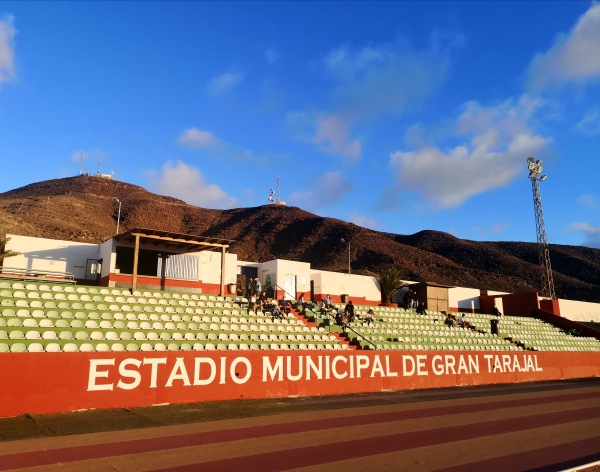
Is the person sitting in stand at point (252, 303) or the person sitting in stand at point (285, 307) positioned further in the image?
the person sitting in stand at point (285, 307)

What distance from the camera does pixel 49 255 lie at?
2341cm

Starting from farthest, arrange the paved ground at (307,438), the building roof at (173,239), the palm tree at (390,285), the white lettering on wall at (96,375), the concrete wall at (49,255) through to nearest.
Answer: the palm tree at (390,285)
the concrete wall at (49,255)
the building roof at (173,239)
the white lettering on wall at (96,375)
the paved ground at (307,438)

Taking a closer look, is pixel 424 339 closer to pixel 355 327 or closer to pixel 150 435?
pixel 355 327

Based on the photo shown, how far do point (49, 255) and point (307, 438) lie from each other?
63.1 ft

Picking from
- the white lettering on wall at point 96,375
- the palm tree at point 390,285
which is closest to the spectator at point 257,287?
the white lettering on wall at point 96,375

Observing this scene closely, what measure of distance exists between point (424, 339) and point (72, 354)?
654 inches

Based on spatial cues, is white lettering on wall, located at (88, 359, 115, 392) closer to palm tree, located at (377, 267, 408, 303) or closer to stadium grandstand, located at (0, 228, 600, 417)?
stadium grandstand, located at (0, 228, 600, 417)

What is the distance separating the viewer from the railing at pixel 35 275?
66.0 ft

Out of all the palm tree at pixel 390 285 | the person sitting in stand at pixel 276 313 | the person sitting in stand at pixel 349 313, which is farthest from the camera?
the palm tree at pixel 390 285

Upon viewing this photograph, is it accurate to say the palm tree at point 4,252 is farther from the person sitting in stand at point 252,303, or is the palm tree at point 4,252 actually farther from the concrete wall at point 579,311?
the concrete wall at point 579,311

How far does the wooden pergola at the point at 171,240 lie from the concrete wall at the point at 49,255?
2732 mm

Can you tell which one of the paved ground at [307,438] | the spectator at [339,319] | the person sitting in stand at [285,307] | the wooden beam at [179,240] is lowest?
the paved ground at [307,438]

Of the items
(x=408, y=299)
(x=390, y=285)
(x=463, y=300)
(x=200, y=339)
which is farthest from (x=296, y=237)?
(x=200, y=339)

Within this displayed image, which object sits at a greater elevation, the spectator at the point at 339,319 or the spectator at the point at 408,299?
the spectator at the point at 408,299
